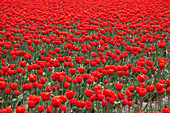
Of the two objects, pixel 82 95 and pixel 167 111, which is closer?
pixel 167 111

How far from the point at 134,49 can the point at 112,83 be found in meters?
1.15

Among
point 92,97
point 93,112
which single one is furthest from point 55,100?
point 93,112

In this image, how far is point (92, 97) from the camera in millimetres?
2889

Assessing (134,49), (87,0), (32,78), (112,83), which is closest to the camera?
(32,78)

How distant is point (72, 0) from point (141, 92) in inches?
485

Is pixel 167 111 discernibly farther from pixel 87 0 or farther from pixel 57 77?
pixel 87 0

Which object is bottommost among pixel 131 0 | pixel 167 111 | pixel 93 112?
pixel 93 112

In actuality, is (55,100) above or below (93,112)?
above

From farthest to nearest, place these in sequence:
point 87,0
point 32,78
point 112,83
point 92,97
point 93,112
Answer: point 87,0 < point 112,83 < point 93,112 < point 32,78 < point 92,97

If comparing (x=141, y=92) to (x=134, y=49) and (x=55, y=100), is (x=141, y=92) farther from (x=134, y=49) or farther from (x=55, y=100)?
(x=134, y=49)

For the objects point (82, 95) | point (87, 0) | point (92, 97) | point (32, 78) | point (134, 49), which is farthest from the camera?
point (87, 0)

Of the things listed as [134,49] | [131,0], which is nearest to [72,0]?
[131,0]

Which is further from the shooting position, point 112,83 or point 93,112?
point 112,83

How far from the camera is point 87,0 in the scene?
15.0m
